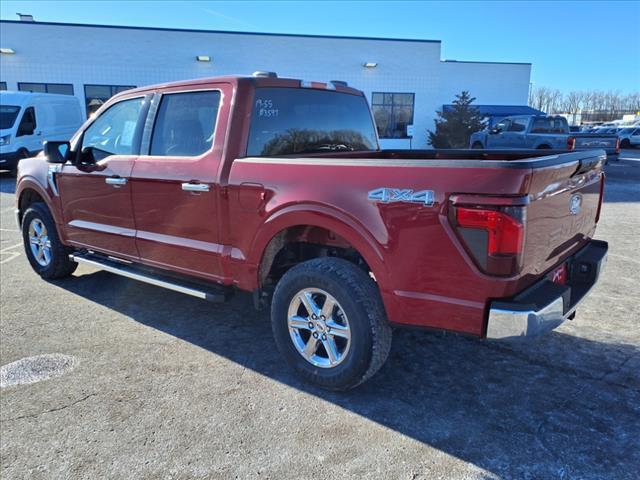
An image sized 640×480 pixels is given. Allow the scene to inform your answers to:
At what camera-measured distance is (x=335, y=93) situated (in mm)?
4184

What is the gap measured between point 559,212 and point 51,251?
16.3ft

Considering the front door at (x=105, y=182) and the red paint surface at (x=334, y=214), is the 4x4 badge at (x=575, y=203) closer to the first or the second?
the red paint surface at (x=334, y=214)

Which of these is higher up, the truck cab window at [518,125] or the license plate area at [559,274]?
the truck cab window at [518,125]

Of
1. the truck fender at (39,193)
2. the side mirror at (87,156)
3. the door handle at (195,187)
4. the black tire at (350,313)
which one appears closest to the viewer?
the black tire at (350,313)

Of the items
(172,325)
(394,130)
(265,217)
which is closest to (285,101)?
(265,217)

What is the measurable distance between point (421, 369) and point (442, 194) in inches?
59.7

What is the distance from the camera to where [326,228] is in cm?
297

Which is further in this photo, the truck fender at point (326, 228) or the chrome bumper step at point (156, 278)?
the chrome bumper step at point (156, 278)

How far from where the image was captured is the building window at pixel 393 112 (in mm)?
26328

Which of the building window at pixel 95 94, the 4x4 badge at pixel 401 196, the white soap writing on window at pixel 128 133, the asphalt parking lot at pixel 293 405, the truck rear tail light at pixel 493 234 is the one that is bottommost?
the asphalt parking lot at pixel 293 405

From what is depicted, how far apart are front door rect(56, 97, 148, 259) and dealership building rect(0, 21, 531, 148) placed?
716 inches

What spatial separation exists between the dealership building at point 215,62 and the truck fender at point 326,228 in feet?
62.8

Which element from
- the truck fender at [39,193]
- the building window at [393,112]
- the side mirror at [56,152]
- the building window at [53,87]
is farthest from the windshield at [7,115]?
the building window at [393,112]

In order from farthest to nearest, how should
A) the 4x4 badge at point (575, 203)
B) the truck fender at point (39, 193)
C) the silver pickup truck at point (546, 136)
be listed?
the silver pickup truck at point (546, 136), the truck fender at point (39, 193), the 4x4 badge at point (575, 203)
